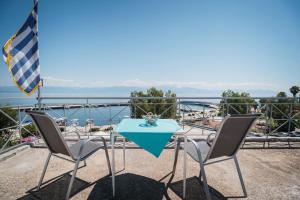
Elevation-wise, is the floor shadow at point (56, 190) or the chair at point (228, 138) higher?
the chair at point (228, 138)

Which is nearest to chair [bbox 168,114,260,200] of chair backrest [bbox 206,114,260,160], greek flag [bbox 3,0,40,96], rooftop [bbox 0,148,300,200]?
chair backrest [bbox 206,114,260,160]

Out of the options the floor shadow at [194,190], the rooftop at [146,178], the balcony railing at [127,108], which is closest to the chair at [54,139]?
the rooftop at [146,178]

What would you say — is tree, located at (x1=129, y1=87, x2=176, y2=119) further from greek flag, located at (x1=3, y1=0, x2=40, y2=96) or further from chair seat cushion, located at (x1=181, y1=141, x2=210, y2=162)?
greek flag, located at (x1=3, y1=0, x2=40, y2=96)

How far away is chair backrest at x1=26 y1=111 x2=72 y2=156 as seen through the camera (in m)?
1.64

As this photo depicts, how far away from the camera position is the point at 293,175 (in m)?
2.24

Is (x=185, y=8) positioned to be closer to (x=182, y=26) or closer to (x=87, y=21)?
(x=182, y=26)

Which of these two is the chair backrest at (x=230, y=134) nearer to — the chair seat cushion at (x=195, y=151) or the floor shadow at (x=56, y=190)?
the chair seat cushion at (x=195, y=151)

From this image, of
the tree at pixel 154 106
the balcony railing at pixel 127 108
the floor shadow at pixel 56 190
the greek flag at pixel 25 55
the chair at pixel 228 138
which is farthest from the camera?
the tree at pixel 154 106

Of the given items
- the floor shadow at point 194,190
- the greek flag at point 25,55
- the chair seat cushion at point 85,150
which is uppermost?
the greek flag at point 25,55

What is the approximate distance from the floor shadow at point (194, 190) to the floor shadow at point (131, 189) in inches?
6.6

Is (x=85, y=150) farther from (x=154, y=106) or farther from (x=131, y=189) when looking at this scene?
(x=154, y=106)

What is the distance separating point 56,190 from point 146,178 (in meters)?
1.12

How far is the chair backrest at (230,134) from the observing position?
158 centimetres

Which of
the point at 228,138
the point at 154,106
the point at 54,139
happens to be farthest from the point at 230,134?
the point at 154,106
